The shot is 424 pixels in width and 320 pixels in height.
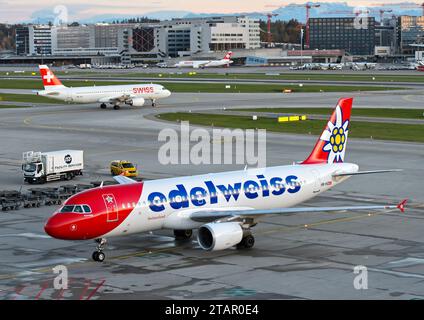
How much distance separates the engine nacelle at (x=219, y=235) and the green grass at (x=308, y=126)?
51382 millimetres

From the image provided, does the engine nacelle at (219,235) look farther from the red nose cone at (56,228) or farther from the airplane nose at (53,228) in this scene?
the airplane nose at (53,228)

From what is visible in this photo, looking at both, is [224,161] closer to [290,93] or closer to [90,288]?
[90,288]

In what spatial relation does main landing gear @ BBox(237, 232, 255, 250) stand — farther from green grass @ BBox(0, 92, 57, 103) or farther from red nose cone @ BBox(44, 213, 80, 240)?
green grass @ BBox(0, 92, 57, 103)

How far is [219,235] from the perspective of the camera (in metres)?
40.5

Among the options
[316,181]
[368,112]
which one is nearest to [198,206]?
[316,181]

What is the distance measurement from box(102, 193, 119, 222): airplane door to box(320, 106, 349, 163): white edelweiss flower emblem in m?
15.7

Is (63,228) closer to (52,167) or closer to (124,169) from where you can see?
(52,167)

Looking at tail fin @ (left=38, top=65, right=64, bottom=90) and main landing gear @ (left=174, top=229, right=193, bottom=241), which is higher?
tail fin @ (left=38, top=65, right=64, bottom=90)

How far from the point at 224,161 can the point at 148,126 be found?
3221 cm

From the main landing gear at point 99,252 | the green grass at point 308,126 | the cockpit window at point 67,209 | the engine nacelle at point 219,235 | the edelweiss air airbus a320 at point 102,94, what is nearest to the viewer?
the cockpit window at point 67,209

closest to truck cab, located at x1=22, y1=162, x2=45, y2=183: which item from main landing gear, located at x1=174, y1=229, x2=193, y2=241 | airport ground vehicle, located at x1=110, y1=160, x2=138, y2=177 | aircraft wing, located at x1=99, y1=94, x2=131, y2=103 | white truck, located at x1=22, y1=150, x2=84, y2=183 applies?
white truck, located at x1=22, y1=150, x2=84, y2=183

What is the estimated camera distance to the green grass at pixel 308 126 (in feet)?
305

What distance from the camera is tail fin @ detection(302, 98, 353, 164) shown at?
50.2 metres

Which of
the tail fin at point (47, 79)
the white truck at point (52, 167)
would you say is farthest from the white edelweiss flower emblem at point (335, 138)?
the tail fin at point (47, 79)
